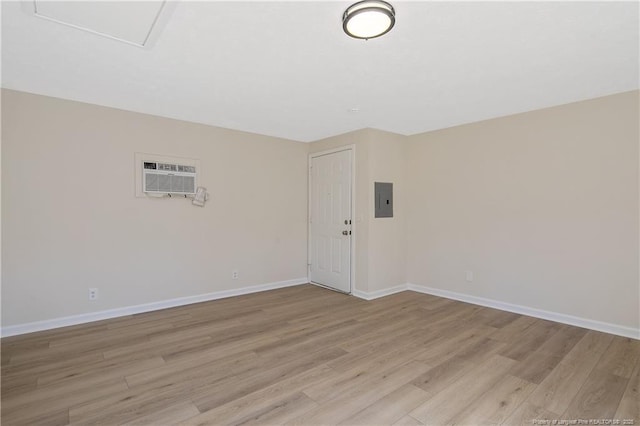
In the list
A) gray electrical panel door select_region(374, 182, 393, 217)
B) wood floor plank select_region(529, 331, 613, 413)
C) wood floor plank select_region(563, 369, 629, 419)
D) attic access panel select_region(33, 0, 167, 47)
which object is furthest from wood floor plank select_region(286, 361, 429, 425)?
attic access panel select_region(33, 0, 167, 47)

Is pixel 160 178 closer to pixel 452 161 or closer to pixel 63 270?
pixel 63 270

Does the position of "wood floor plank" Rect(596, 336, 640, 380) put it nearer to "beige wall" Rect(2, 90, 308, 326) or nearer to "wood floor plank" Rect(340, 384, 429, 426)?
"wood floor plank" Rect(340, 384, 429, 426)

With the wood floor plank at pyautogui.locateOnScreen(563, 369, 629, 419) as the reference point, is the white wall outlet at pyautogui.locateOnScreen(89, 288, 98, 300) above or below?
above

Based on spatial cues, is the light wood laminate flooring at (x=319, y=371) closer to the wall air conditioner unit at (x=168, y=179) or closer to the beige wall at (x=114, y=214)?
the beige wall at (x=114, y=214)

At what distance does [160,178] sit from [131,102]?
914mm

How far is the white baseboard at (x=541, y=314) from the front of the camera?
3137mm

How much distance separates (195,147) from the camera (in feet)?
14.0

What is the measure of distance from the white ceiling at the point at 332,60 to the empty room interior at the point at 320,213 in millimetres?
22

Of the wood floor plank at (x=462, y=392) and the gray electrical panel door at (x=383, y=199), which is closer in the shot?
the wood floor plank at (x=462, y=392)

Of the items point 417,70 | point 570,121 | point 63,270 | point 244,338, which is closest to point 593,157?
point 570,121

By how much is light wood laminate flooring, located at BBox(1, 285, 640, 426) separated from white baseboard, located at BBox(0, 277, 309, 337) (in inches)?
4.3

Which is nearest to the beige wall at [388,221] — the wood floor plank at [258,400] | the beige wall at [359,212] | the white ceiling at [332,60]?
the beige wall at [359,212]

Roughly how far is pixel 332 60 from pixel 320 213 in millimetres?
3013

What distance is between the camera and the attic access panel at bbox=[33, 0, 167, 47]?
1849 mm
